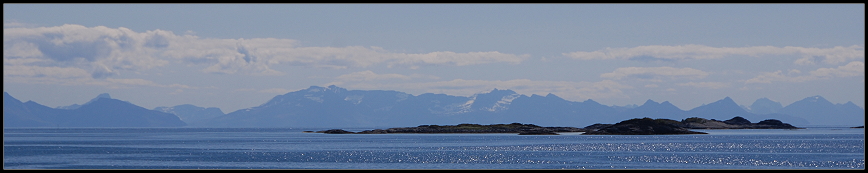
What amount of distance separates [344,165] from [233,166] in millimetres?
11038

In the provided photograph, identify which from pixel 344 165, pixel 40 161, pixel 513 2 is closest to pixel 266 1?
pixel 513 2

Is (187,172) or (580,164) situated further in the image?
(580,164)

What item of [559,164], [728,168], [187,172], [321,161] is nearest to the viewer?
[187,172]

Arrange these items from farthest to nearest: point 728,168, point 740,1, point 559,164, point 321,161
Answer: point 321,161 < point 559,164 < point 728,168 < point 740,1

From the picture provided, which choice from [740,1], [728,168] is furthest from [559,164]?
[740,1]

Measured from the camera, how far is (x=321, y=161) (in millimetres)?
85188

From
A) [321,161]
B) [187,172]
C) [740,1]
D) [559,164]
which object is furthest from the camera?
[321,161]

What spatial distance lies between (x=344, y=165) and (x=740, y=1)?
6002cm

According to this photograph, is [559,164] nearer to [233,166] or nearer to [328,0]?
[233,166]

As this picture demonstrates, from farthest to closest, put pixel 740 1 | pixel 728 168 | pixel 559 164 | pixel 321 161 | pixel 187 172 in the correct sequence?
pixel 321 161, pixel 559 164, pixel 728 168, pixel 740 1, pixel 187 172

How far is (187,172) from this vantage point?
61.6 feet

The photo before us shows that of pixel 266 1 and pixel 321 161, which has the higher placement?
pixel 266 1

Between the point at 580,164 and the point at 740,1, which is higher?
the point at 740,1

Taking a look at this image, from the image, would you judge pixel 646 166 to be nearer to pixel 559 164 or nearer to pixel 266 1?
pixel 559 164
